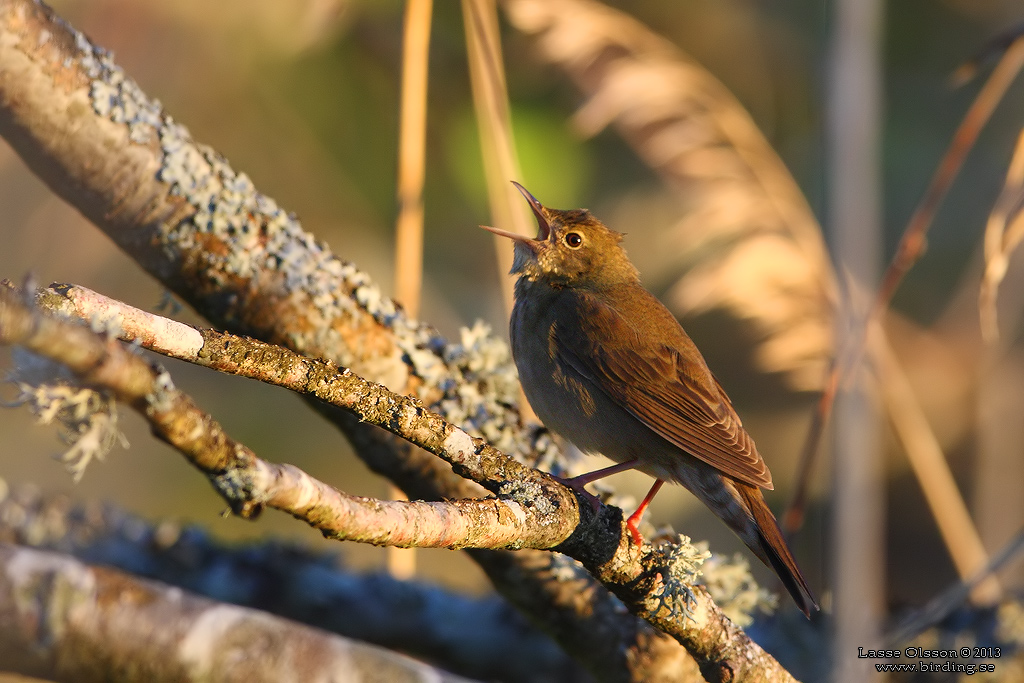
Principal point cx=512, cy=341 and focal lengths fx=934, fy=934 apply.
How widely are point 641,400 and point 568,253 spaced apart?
31.9 inches

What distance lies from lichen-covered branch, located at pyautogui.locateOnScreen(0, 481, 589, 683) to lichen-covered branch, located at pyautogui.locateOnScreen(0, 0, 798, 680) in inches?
28.7

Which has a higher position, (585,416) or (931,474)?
(931,474)

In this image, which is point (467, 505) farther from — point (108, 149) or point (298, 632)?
point (108, 149)

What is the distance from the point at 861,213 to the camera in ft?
10.0

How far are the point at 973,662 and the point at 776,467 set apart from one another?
7.99 feet

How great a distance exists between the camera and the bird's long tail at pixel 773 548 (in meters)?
2.62

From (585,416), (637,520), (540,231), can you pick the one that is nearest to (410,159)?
(540,231)

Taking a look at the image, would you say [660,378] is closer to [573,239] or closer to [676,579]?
[573,239]

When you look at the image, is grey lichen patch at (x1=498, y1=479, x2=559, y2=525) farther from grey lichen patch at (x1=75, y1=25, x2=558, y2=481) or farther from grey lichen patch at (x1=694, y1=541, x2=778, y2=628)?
grey lichen patch at (x1=694, y1=541, x2=778, y2=628)

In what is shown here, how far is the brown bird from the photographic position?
111 inches

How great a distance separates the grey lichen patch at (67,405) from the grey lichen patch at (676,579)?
115 centimetres

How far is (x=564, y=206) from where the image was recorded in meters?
4.69

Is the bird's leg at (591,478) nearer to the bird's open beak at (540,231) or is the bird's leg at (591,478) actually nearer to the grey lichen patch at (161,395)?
the bird's open beak at (540,231)

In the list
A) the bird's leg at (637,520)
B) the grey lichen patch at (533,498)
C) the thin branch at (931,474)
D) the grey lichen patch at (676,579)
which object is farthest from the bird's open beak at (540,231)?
the grey lichen patch at (533,498)
